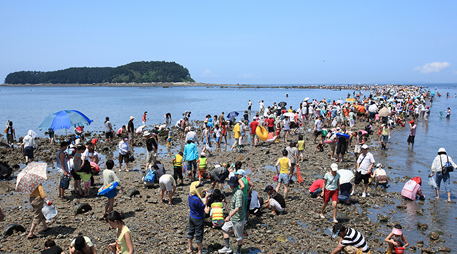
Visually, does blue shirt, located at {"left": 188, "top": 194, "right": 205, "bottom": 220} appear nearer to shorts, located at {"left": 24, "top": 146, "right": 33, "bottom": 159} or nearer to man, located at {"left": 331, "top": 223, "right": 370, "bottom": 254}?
man, located at {"left": 331, "top": 223, "right": 370, "bottom": 254}

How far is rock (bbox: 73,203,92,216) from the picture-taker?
8.66 m

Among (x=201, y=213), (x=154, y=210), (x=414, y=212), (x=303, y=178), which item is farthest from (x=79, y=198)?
(x=414, y=212)

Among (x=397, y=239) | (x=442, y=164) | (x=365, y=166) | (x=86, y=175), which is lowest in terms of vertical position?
(x=397, y=239)

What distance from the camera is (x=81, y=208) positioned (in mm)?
8773

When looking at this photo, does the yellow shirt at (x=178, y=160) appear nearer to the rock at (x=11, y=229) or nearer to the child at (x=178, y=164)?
the child at (x=178, y=164)

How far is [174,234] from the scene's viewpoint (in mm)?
7512

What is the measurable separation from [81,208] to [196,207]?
482 cm

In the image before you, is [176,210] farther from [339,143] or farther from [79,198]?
[339,143]

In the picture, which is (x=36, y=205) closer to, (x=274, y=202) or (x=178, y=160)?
(x=178, y=160)

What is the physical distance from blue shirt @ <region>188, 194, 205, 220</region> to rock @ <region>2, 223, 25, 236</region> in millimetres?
5070

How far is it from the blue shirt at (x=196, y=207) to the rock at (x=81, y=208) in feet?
15.2

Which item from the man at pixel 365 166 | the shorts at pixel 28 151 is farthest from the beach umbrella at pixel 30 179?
the man at pixel 365 166

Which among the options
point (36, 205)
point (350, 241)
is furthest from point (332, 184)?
point (36, 205)

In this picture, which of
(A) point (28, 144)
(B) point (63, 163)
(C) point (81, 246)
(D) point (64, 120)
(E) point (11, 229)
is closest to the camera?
(C) point (81, 246)
